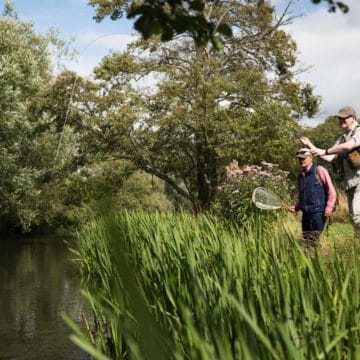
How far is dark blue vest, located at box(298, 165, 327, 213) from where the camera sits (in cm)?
608

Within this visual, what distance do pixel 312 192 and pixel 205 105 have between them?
15.7m

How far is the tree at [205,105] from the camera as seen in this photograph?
837 inches

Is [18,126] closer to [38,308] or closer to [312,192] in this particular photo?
[38,308]

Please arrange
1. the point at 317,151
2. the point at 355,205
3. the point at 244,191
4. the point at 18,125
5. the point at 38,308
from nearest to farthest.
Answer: the point at 317,151 → the point at 355,205 → the point at 38,308 → the point at 244,191 → the point at 18,125

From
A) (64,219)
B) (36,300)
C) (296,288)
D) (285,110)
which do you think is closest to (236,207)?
(36,300)

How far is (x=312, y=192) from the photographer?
609 centimetres

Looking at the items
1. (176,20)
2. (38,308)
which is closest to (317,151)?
(176,20)

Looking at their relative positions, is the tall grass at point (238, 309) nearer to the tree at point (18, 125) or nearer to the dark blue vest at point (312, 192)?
the dark blue vest at point (312, 192)

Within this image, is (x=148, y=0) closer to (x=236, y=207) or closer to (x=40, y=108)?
(x=236, y=207)

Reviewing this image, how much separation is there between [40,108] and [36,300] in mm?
14411

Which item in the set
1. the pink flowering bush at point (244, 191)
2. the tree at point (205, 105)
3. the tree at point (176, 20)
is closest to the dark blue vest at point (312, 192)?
the tree at point (176, 20)

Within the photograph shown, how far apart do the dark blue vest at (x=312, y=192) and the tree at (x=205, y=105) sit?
14.5 meters

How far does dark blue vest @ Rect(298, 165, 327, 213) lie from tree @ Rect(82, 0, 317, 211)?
14.5 metres

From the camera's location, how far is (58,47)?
103 feet
